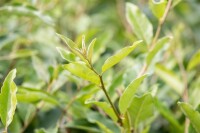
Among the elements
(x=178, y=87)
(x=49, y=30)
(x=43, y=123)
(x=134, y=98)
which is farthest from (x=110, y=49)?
(x=134, y=98)

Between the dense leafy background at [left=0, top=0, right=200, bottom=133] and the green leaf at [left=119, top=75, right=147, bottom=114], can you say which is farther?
the dense leafy background at [left=0, top=0, right=200, bottom=133]

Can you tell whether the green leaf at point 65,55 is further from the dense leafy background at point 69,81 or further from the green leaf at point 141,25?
the green leaf at point 141,25

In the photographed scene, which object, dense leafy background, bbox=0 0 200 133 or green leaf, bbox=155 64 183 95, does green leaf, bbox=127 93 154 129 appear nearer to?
dense leafy background, bbox=0 0 200 133

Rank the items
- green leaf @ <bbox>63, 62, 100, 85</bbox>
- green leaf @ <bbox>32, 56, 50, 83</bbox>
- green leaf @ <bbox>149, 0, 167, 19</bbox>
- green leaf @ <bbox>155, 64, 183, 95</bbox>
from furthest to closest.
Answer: green leaf @ <bbox>155, 64, 183, 95</bbox>
green leaf @ <bbox>32, 56, 50, 83</bbox>
green leaf @ <bbox>149, 0, 167, 19</bbox>
green leaf @ <bbox>63, 62, 100, 85</bbox>

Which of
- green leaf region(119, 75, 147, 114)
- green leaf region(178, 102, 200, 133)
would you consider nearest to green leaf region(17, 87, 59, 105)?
green leaf region(119, 75, 147, 114)

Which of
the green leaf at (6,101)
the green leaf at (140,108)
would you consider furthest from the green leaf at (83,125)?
the green leaf at (6,101)

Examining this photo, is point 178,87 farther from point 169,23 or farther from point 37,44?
point 169,23

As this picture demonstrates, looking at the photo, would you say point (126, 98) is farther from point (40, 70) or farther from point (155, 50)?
point (40, 70)
